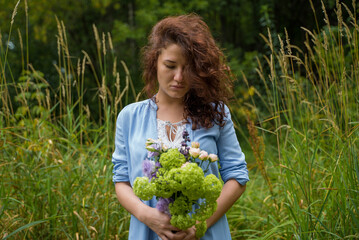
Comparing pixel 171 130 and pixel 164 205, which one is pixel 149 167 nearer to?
pixel 164 205

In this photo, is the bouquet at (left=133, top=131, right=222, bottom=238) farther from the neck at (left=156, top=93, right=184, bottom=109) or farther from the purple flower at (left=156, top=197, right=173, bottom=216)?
the neck at (left=156, top=93, right=184, bottom=109)

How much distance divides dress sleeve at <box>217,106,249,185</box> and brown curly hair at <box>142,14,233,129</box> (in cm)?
6

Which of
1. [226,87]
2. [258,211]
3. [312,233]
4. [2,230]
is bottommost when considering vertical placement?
[258,211]

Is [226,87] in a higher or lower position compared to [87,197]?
higher

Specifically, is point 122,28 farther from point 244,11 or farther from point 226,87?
point 226,87

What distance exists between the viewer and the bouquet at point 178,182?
1.29m

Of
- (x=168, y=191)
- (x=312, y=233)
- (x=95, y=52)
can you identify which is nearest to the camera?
(x=168, y=191)

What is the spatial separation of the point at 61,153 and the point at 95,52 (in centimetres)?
638

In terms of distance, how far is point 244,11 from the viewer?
10.5 metres

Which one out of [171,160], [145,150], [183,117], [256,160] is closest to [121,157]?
[145,150]

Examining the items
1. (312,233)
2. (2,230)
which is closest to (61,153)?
(2,230)

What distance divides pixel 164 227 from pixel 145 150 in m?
0.35

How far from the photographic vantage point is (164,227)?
1495mm

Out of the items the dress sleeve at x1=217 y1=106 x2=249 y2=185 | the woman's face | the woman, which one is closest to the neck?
the woman
